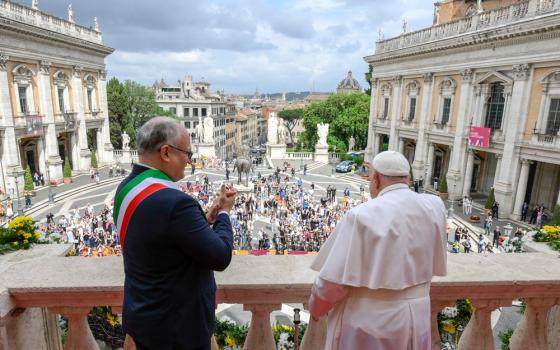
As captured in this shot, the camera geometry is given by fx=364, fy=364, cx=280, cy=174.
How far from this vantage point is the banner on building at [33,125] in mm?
28031

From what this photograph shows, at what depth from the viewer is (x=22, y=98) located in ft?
92.5

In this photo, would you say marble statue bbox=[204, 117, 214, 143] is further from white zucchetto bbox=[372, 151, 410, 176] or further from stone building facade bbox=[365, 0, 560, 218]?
white zucchetto bbox=[372, 151, 410, 176]

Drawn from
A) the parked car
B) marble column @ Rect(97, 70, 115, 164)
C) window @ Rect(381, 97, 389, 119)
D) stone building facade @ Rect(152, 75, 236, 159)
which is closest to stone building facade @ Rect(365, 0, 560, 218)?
window @ Rect(381, 97, 389, 119)

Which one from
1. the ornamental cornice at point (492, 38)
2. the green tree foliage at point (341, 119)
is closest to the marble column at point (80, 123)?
the green tree foliage at point (341, 119)

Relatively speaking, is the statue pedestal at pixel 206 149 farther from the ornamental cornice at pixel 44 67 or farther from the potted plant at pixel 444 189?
the potted plant at pixel 444 189

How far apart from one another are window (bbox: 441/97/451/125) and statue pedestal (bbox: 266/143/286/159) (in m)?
18.8

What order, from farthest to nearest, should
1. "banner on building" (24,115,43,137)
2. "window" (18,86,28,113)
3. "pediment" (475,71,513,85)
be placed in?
1. "banner on building" (24,115,43,137)
2. "window" (18,86,28,113)
3. "pediment" (475,71,513,85)

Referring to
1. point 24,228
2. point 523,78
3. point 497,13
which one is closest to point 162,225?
point 24,228

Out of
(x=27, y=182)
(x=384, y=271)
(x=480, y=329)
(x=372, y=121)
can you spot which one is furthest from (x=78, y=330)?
(x=372, y=121)

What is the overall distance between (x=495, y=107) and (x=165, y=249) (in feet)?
94.0

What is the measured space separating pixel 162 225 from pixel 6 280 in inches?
55.9

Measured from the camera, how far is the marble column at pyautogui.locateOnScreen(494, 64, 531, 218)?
22.5m

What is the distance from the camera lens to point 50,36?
1149 inches

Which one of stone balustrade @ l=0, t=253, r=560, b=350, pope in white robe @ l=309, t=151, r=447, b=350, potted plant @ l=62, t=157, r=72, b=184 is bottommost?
potted plant @ l=62, t=157, r=72, b=184
